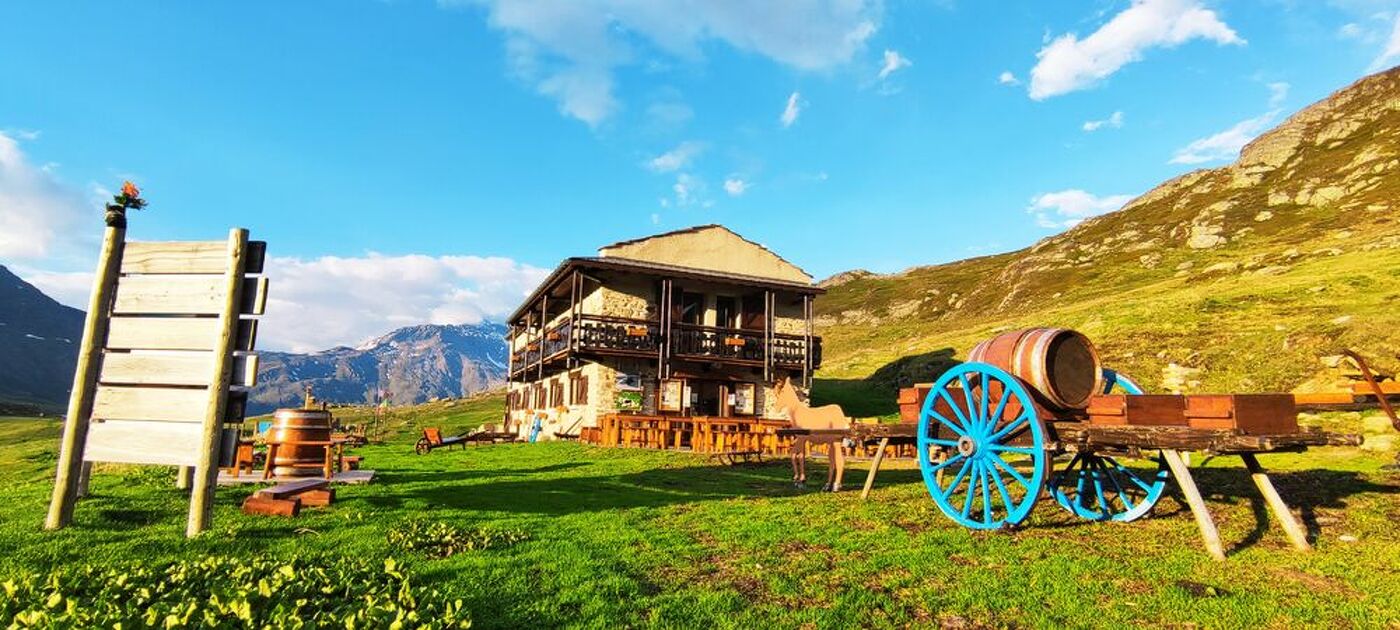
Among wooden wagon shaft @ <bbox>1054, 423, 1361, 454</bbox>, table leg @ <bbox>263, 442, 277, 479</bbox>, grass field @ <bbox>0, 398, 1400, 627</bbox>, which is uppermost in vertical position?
wooden wagon shaft @ <bbox>1054, 423, 1361, 454</bbox>

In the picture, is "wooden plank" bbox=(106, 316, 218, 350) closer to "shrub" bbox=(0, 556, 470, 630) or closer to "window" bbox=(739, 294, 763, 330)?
"shrub" bbox=(0, 556, 470, 630)

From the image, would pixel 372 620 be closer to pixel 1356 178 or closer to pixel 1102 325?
pixel 1102 325

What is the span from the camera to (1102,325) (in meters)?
26.8

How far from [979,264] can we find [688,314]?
7964 centimetres

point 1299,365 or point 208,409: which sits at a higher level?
point 1299,365

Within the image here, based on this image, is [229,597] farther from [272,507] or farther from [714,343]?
[714,343]

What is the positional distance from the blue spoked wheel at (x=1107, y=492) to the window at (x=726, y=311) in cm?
1870

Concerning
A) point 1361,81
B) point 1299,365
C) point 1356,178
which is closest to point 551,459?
point 1299,365

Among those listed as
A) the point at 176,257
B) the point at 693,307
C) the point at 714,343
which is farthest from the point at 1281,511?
the point at 693,307

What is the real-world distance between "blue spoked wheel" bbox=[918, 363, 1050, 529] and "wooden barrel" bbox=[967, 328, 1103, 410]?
0.90ft

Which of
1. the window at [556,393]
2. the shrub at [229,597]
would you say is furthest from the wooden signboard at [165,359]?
the window at [556,393]

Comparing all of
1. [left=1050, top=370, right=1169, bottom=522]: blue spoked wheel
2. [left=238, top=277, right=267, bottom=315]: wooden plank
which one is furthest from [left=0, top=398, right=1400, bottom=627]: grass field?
[left=238, top=277, right=267, bottom=315]: wooden plank

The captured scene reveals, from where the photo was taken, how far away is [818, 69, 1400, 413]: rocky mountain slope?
19.6 meters

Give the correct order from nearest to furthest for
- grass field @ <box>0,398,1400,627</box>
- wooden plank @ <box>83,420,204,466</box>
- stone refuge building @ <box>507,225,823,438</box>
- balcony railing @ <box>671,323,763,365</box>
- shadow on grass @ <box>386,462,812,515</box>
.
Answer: grass field @ <box>0,398,1400,627</box> < wooden plank @ <box>83,420,204,466</box> < shadow on grass @ <box>386,462,812,515</box> < stone refuge building @ <box>507,225,823,438</box> < balcony railing @ <box>671,323,763,365</box>
